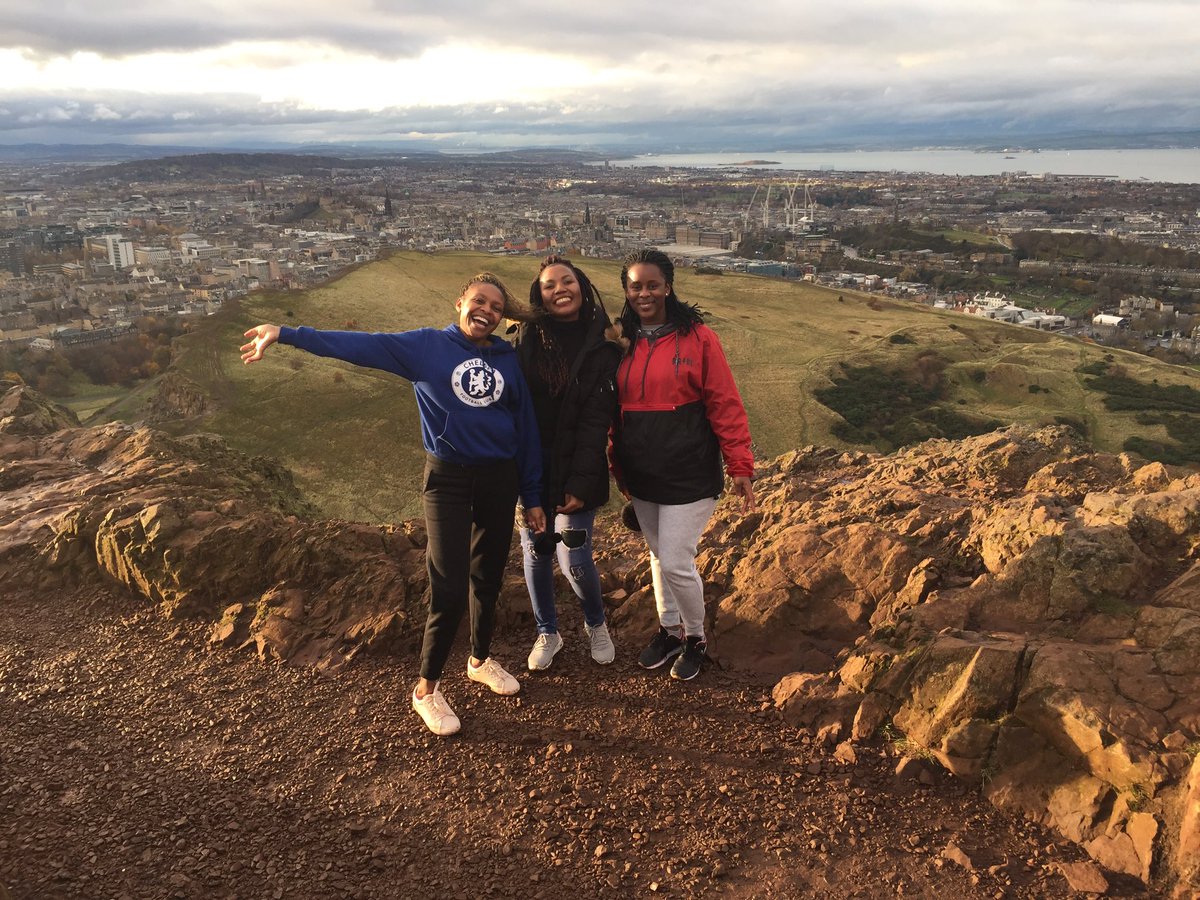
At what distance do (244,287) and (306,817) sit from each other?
61947 millimetres

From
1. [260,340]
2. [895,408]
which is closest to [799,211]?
[895,408]

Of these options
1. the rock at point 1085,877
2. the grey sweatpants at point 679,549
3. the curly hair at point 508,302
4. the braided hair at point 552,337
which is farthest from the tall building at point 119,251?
the rock at point 1085,877

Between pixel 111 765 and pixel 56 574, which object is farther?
pixel 56 574

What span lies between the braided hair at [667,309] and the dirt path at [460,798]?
2.08 metres

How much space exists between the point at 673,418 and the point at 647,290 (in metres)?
0.70

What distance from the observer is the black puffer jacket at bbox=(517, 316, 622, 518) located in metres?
4.14

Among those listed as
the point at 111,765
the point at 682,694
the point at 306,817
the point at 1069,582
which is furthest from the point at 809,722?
the point at 111,765

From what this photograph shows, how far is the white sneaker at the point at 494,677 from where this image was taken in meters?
4.50

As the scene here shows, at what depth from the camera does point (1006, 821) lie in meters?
3.44

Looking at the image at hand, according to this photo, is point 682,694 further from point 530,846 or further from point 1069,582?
point 1069,582

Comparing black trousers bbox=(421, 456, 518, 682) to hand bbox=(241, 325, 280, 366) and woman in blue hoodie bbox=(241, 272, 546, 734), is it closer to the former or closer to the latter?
woman in blue hoodie bbox=(241, 272, 546, 734)

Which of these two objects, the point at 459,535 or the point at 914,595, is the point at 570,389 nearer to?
the point at 459,535

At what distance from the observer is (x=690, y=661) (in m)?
4.60

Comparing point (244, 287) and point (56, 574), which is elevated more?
point (56, 574)
